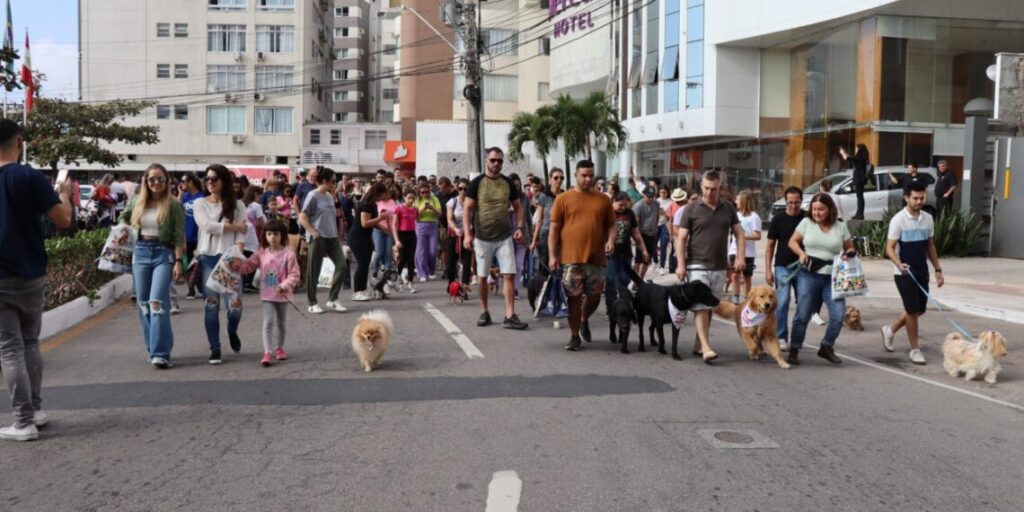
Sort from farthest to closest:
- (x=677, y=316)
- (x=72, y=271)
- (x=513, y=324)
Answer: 1. (x=72, y=271)
2. (x=513, y=324)
3. (x=677, y=316)

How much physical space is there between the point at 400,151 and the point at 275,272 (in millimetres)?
54525

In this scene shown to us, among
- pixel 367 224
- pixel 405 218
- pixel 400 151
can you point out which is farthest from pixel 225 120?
pixel 367 224

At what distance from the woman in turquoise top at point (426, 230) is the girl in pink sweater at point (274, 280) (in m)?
6.89

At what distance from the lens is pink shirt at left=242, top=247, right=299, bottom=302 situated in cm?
863

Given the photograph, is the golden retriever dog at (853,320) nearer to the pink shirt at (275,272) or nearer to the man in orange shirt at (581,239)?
the man in orange shirt at (581,239)

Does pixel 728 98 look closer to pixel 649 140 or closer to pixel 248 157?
pixel 649 140

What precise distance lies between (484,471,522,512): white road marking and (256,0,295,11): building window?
6229 cm

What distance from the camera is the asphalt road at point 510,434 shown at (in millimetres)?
4906

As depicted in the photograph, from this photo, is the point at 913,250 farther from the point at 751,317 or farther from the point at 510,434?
the point at 510,434

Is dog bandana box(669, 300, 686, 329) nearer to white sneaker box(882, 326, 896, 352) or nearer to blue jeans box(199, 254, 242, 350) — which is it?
white sneaker box(882, 326, 896, 352)

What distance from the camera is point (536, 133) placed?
135ft

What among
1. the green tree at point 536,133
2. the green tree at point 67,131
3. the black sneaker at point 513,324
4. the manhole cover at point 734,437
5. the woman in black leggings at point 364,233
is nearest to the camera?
the manhole cover at point 734,437

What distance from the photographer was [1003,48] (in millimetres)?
30031

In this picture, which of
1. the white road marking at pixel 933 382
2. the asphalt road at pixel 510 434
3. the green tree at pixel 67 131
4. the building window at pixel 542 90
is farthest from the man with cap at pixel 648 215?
the building window at pixel 542 90
